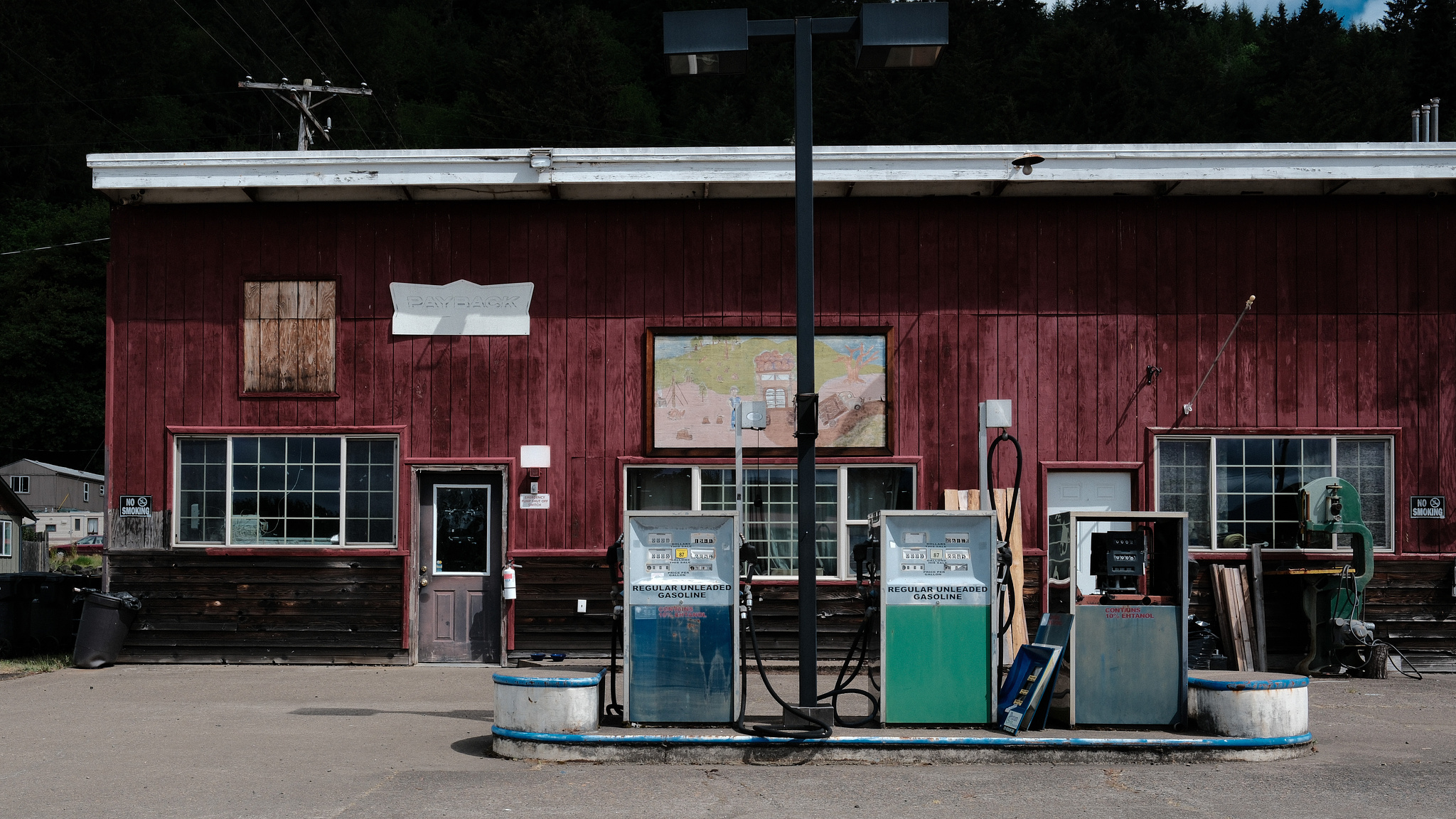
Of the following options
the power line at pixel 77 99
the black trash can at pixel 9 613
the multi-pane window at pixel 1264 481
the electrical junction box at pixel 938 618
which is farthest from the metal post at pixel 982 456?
the power line at pixel 77 99

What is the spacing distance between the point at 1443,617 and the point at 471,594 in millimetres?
10657

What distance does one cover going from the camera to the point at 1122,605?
909 cm

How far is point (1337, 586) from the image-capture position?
43.5ft

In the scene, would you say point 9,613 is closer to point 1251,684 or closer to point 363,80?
point 1251,684

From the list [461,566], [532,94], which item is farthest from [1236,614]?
[532,94]

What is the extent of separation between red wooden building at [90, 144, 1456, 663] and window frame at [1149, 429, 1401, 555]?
0.04 m

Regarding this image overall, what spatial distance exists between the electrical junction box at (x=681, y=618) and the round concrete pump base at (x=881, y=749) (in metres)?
0.39

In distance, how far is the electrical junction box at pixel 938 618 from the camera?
29.2ft

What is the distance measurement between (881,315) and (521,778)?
762 cm

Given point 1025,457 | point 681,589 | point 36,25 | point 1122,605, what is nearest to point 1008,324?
point 1025,457

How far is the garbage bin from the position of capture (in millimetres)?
13734

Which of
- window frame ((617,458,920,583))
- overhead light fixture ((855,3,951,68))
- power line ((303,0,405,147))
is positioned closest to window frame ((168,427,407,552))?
window frame ((617,458,920,583))

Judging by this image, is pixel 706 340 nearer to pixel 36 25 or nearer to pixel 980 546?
pixel 980 546

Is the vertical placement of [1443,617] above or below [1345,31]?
below
